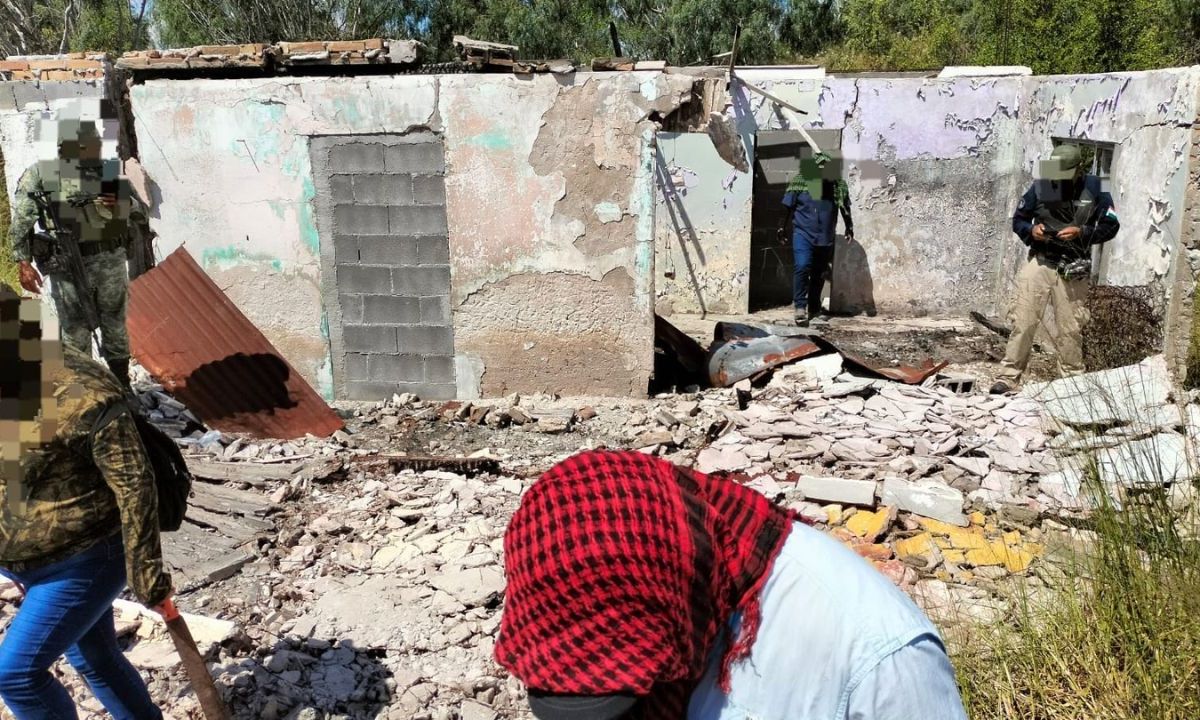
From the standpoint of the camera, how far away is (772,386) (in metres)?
6.97

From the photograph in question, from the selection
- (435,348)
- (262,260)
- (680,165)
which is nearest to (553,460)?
(435,348)

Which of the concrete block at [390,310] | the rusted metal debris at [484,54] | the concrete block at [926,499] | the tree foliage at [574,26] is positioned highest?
the tree foliage at [574,26]

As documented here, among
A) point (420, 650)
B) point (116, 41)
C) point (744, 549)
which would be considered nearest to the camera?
point (744, 549)

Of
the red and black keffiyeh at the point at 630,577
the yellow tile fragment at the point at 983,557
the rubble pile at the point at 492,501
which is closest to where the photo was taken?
the red and black keffiyeh at the point at 630,577

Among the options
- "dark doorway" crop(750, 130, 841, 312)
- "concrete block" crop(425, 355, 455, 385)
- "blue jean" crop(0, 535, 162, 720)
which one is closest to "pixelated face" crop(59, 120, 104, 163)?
"concrete block" crop(425, 355, 455, 385)

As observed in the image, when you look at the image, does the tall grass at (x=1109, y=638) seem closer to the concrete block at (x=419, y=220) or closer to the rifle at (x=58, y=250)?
the concrete block at (x=419, y=220)

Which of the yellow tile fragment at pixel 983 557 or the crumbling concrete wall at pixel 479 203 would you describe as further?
the crumbling concrete wall at pixel 479 203

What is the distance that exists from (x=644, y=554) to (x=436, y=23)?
70.8 ft

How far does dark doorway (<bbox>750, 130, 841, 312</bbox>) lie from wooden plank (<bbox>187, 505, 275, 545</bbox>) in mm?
7433

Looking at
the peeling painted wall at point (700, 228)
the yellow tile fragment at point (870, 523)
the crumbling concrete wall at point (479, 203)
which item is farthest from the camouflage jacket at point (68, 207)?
the peeling painted wall at point (700, 228)

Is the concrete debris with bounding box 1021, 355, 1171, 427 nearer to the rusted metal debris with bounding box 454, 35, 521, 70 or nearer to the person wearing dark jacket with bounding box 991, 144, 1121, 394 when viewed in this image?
the person wearing dark jacket with bounding box 991, 144, 1121, 394

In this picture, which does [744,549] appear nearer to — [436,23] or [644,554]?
[644,554]

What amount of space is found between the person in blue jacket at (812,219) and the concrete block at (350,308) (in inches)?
202

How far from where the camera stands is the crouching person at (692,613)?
4.50ft
